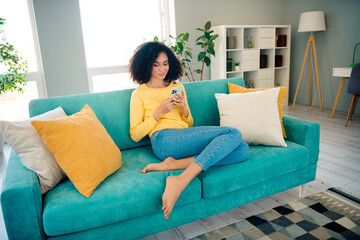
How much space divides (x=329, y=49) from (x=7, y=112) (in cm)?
497

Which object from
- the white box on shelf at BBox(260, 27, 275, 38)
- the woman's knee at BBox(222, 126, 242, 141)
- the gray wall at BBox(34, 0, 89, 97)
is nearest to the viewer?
the woman's knee at BBox(222, 126, 242, 141)

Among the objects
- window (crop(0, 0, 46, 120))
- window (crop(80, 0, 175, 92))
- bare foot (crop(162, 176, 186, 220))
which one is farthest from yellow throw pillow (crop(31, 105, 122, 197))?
window (crop(80, 0, 175, 92))

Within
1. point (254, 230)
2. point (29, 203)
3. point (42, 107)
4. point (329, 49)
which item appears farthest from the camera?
point (329, 49)

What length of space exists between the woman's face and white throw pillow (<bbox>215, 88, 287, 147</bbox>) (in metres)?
0.48

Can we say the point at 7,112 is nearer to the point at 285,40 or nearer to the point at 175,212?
the point at 175,212

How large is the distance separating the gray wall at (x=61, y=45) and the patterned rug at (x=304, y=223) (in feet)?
9.88

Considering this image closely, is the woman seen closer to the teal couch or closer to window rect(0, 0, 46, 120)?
the teal couch

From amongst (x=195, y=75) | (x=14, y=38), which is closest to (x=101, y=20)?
(x=14, y=38)

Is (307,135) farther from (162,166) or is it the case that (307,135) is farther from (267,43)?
(267,43)

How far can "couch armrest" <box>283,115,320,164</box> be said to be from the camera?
1.76 m

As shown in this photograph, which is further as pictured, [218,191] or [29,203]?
[218,191]

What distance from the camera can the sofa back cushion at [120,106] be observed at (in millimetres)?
1677

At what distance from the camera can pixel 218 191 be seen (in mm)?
1464

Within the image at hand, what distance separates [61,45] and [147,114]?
2505 millimetres
